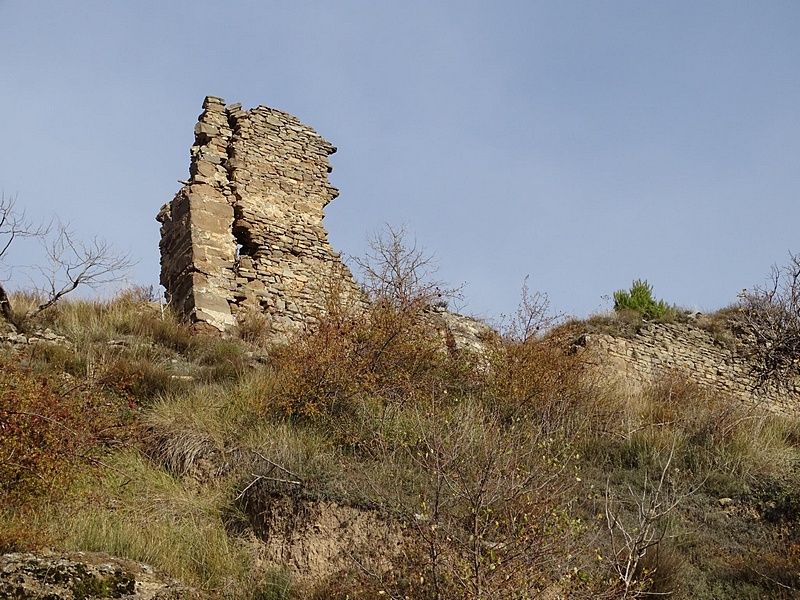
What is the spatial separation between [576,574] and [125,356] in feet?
20.1

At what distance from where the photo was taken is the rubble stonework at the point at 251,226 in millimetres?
12273

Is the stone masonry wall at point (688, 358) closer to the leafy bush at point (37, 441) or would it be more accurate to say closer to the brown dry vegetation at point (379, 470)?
the brown dry vegetation at point (379, 470)

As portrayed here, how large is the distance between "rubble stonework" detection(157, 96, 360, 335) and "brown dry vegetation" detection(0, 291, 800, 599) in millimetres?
1268

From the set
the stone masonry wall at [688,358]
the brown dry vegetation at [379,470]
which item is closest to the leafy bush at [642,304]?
the stone masonry wall at [688,358]

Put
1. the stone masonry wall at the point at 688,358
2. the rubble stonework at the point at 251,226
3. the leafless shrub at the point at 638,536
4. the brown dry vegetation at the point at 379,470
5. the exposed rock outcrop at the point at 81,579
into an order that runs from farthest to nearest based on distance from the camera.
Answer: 1. the stone masonry wall at the point at 688,358
2. the rubble stonework at the point at 251,226
3. the brown dry vegetation at the point at 379,470
4. the leafless shrub at the point at 638,536
5. the exposed rock outcrop at the point at 81,579

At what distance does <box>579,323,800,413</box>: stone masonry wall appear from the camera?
1516 centimetres

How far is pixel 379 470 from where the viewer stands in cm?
768

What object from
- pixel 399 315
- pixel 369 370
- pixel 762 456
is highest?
pixel 399 315

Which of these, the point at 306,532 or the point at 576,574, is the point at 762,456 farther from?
the point at 306,532

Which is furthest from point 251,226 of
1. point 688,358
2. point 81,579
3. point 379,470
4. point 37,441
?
point 688,358

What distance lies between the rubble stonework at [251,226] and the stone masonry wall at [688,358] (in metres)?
5.19

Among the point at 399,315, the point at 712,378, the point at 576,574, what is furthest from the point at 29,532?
the point at 712,378

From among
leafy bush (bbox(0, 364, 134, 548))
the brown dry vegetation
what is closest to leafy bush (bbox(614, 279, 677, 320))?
the brown dry vegetation

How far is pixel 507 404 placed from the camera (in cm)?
988
